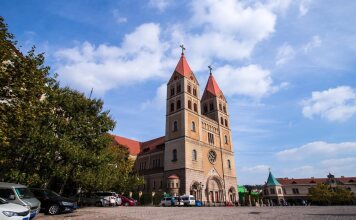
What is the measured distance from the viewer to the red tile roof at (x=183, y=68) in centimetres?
5175

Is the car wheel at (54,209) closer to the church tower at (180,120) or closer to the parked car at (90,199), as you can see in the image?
the parked car at (90,199)

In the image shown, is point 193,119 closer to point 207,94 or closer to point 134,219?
point 207,94

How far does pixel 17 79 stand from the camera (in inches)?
546

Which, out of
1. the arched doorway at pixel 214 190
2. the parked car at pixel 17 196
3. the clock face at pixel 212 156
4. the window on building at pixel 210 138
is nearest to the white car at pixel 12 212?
the parked car at pixel 17 196

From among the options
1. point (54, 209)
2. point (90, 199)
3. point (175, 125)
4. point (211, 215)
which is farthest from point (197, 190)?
point (54, 209)

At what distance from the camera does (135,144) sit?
6175 centimetres

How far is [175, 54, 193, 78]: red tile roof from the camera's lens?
51753 millimetres

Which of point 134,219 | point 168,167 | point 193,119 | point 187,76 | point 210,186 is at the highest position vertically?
→ point 187,76

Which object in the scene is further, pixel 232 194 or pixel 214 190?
pixel 232 194

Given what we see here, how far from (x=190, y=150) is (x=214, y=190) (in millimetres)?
9673

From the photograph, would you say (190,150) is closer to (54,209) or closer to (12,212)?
(54,209)

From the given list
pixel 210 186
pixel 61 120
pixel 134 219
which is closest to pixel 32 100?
pixel 61 120

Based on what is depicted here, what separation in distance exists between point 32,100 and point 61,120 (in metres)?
6.98

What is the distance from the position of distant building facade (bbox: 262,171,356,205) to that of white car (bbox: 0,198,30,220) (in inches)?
3186
